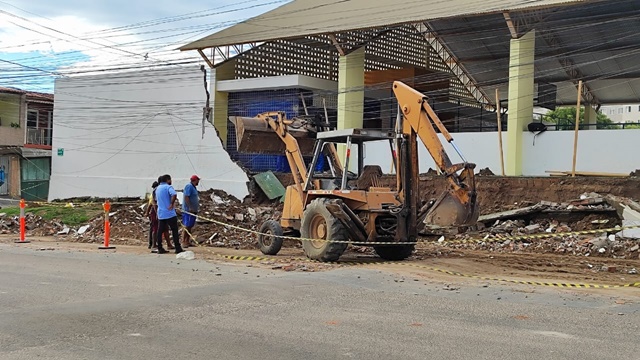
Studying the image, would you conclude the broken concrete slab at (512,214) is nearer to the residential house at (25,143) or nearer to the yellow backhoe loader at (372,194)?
the yellow backhoe loader at (372,194)

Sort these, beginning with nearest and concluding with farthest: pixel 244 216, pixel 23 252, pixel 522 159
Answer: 1. pixel 23 252
2. pixel 244 216
3. pixel 522 159

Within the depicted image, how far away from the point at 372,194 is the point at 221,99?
1919cm

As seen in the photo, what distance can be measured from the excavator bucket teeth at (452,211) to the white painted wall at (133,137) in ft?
55.8

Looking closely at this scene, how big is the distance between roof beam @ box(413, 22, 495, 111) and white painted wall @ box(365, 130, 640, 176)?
5.47m

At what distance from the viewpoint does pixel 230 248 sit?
1866 centimetres

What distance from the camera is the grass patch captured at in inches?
951

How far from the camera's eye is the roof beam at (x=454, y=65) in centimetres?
3064

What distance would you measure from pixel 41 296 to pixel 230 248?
8908 millimetres

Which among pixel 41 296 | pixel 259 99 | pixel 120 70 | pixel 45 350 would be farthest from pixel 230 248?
pixel 120 70

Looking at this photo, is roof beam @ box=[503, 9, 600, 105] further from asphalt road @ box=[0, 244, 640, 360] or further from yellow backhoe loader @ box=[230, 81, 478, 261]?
asphalt road @ box=[0, 244, 640, 360]

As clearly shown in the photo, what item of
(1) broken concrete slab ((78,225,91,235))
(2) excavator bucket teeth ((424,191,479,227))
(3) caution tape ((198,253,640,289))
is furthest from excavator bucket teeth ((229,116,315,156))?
(1) broken concrete slab ((78,225,91,235))

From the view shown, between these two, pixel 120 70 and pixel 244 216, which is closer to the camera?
pixel 244 216

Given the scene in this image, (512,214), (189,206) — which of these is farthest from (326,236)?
(512,214)

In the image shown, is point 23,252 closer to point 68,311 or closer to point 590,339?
point 68,311
